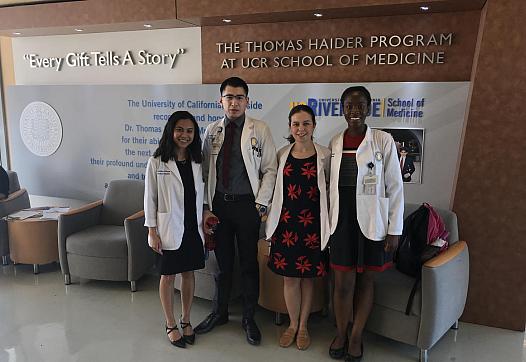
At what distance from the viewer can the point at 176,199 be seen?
2.82 meters

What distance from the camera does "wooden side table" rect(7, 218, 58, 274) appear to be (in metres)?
4.15

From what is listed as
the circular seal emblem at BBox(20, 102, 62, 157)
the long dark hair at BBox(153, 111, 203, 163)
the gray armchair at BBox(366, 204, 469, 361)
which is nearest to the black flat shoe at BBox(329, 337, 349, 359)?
the gray armchair at BBox(366, 204, 469, 361)

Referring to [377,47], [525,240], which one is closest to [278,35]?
[377,47]

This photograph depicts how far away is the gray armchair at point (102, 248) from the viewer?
3.79 meters

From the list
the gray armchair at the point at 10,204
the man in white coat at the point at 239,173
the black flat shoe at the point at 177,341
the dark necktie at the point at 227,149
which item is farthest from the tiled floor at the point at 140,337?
the dark necktie at the point at 227,149

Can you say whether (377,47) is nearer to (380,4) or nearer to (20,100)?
(380,4)

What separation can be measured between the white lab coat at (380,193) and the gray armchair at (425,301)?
14.8 inches

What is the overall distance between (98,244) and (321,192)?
205cm

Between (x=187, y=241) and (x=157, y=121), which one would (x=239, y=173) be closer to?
(x=187, y=241)

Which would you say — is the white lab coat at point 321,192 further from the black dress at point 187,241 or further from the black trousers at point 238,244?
the black dress at point 187,241

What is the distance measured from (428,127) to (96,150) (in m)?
3.21

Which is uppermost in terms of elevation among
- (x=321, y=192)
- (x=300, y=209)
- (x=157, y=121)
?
(x=157, y=121)

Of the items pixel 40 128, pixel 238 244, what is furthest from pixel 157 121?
pixel 238 244

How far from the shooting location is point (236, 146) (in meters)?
2.88
